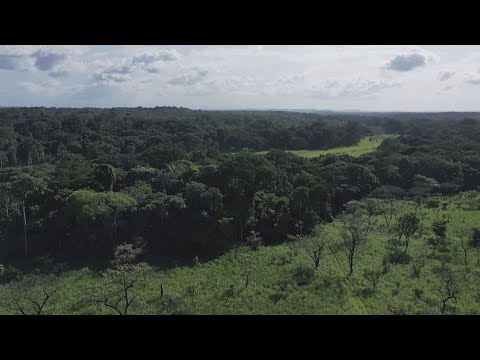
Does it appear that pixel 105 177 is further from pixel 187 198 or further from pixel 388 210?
pixel 388 210

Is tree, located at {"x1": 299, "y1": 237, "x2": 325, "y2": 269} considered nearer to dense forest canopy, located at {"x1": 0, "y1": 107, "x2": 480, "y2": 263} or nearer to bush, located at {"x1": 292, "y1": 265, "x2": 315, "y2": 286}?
bush, located at {"x1": 292, "y1": 265, "x2": 315, "y2": 286}

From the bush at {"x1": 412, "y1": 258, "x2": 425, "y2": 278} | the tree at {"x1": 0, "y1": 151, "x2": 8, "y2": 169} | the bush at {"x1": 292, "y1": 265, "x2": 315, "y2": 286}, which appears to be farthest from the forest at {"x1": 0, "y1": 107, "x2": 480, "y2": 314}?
the tree at {"x1": 0, "y1": 151, "x2": 8, "y2": 169}

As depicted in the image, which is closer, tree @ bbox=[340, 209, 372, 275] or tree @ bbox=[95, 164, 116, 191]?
tree @ bbox=[340, 209, 372, 275]

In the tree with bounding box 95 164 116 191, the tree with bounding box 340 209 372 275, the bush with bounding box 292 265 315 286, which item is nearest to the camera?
the bush with bounding box 292 265 315 286

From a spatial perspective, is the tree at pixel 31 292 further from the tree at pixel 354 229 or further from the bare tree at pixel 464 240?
the bare tree at pixel 464 240

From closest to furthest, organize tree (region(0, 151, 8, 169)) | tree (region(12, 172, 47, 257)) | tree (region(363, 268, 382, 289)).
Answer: tree (region(363, 268, 382, 289))
tree (region(12, 172, 47, 257))
tree (region(0, 151, 8, 169))

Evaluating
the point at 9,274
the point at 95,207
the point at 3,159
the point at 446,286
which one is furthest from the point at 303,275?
the point at 3,159
